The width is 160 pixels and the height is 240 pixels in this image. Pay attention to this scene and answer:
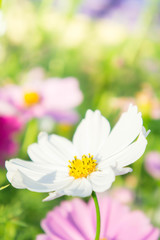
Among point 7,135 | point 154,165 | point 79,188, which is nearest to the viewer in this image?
point 79,188

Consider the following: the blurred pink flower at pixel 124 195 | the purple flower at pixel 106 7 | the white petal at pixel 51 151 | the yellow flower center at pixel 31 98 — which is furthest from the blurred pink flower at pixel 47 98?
the purple flower at pixel 106 7

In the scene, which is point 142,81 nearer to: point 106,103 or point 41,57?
point 41,57

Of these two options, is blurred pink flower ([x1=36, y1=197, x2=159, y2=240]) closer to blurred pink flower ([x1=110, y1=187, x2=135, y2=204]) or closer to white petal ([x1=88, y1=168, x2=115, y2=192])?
white petal ([x1=88, y1=168, x2=115, y2=192])

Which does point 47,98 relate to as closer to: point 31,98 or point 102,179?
point 31,98

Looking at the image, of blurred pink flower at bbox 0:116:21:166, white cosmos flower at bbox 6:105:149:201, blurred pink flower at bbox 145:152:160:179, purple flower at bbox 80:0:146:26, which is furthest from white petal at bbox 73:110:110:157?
purple flower at bbox 80:0:146:26

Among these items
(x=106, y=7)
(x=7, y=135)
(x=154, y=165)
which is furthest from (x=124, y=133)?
(x=106, y=7)

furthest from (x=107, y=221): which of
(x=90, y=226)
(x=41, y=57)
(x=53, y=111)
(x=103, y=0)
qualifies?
(x=103, y=0)
